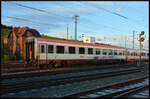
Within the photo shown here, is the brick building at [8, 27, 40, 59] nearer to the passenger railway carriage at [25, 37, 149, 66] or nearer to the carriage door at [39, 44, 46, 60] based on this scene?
the passenger railway carriage at [25, 37, 149, 66]

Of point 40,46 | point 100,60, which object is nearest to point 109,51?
point 100,60

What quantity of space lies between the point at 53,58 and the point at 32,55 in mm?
2294

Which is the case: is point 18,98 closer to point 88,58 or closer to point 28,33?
point 88,58

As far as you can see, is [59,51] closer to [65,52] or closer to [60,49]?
[60,49]

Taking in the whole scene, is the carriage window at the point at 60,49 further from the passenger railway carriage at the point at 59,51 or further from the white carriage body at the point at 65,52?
the white carriage body at the point at 65,52

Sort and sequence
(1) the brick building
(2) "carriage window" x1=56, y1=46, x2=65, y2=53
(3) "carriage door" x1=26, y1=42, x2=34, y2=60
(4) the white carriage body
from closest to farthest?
(4) the white carriage body → (3) "carriage door" x1=26, y1=42, x2=34, y2=60 → (2) "carriage window" x1=56, y1=46, x2=65, y2=53 → (1) the brick building

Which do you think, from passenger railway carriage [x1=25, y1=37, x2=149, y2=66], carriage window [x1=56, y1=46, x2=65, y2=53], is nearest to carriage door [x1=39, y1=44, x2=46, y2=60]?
passenger railway carriage [x1=25, y1=37, x2=149, y2=66]

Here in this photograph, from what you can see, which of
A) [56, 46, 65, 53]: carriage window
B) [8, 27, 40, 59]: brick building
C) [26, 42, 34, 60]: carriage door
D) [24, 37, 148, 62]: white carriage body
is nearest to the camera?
[24, 37, 148, 62]: white carriage body

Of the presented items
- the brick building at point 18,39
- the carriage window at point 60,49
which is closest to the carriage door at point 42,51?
the carriage window at point 60,49

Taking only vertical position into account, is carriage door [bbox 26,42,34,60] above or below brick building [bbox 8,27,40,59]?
below

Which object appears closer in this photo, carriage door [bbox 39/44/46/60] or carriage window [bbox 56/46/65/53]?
carriage door [bbox 39/44/46/60]

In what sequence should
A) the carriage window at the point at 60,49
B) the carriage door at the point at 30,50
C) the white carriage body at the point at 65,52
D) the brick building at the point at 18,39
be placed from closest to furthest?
the white carriage body at the point at 65,52 → the carriage door at the point at 30,50 → the carriage window at the point at 60,49 → the brick building at the point at 18,39

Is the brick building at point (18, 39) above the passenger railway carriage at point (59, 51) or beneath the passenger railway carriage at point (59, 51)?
above

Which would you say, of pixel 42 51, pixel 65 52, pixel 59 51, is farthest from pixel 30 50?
pixel 65 52
